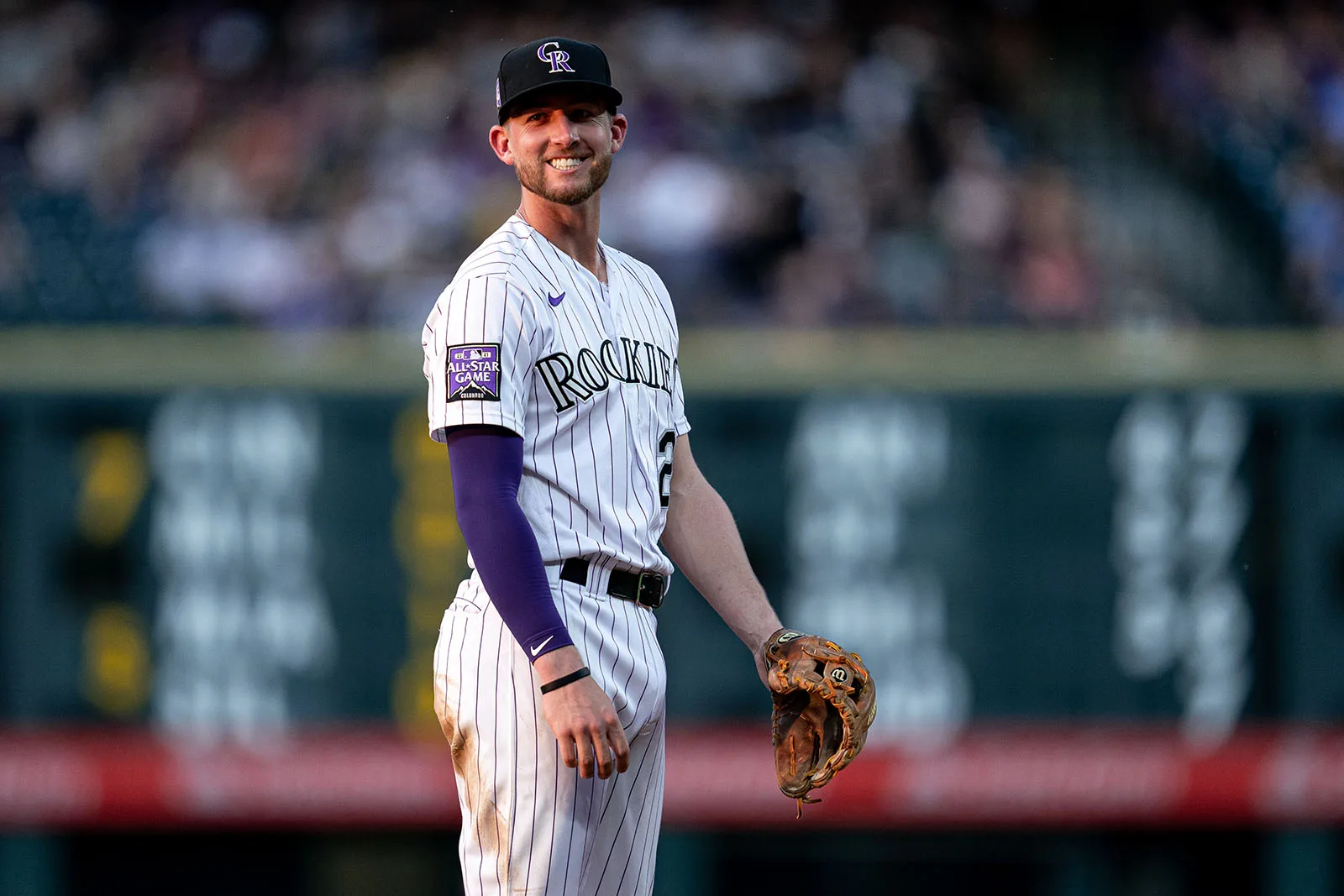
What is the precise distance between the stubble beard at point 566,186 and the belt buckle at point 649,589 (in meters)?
0.60

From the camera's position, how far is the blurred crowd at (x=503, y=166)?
8516mm

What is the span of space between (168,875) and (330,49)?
14.0 ft

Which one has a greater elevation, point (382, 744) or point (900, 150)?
point (900, 150)

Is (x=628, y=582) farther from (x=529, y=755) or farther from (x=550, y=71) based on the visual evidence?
(x=550, y=71)

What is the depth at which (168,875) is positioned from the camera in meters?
8.52

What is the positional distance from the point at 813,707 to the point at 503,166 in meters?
6.33

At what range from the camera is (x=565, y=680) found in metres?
2.76

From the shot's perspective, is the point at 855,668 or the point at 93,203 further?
the point at 93,203

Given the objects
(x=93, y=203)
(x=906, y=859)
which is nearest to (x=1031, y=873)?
(x=906, y=859)

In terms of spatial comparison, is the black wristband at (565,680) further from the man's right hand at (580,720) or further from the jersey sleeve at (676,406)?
the jersey sleeve at (676,406)

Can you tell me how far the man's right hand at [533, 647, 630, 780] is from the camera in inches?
108

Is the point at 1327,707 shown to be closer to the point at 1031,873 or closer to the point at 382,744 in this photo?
the point at 1031,873

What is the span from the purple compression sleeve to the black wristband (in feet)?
0.14

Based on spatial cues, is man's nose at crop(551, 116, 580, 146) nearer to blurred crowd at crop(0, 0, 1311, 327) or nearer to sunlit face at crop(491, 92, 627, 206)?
sunlit face at crop(491, 92, 627, 206)
